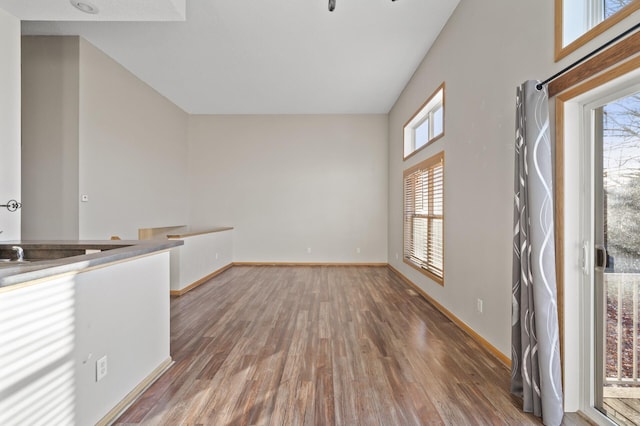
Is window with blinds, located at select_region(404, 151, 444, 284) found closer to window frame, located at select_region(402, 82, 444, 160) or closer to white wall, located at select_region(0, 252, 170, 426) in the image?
window frame, located at select_region(402, 82, 444, 160)

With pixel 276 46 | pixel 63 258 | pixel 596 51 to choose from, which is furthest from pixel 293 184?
pixel 596 51

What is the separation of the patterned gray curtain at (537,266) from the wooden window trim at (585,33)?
0.23m

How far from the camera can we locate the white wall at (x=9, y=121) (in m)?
2.67

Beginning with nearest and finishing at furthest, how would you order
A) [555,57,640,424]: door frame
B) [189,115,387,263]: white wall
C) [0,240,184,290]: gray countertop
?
[0,240,184,290]: gray countertop < [555,57,640,424]: door frame < [189,115,387,263]: white wall

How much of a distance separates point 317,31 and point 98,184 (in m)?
3.36

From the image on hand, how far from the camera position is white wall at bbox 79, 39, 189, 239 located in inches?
151

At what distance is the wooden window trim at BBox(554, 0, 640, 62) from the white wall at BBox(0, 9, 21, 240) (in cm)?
425

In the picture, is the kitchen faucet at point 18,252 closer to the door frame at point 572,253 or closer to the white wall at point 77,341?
the white wall at point 77,341

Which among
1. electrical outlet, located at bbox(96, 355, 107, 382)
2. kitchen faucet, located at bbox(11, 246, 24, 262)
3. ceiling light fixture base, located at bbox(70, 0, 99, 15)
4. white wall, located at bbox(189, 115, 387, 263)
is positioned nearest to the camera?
electrical outlet, located at bbox(96, 355, 107, 382)

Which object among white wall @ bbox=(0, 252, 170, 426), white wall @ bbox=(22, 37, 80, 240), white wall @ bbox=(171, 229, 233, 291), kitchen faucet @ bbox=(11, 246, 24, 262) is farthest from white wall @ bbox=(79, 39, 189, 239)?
white wall @ bbox=(0, 252, 170, 426)

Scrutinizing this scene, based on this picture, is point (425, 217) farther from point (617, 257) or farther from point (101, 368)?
point (101, 368)

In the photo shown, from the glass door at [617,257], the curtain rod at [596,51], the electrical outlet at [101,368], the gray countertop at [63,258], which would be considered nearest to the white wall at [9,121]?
the gray countertop at [63,258]

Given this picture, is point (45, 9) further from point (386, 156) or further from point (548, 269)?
point (386, 156)

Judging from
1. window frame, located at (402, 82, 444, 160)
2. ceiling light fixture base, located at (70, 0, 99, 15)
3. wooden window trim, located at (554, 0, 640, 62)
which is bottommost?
wooden window trim, located at (554, 0, 640, 62)
